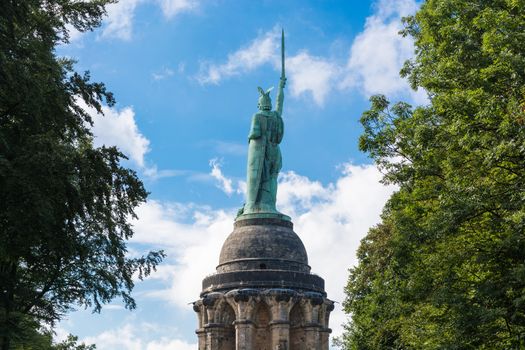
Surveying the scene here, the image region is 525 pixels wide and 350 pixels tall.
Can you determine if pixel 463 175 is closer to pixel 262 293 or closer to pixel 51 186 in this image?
pixel 51 186

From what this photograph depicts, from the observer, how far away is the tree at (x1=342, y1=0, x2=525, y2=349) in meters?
13.0

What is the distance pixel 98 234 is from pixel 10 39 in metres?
3.85

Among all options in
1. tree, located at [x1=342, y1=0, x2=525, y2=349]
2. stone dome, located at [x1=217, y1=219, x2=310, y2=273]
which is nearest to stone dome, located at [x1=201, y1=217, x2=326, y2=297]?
stone dome, located at [x1=217, y1=219, x2=310, y2=273]

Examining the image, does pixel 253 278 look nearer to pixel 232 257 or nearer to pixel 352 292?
pixel 232 257

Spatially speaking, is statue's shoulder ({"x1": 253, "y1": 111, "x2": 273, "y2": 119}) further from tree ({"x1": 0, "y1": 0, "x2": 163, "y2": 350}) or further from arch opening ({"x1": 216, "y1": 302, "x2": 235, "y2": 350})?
tree ({"x1": 0, "y1": 0, "x2": 163, "y2": 350})

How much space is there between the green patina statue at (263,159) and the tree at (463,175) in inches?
735

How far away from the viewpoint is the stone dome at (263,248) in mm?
32981

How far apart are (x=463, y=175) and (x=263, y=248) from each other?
1964 centimetres

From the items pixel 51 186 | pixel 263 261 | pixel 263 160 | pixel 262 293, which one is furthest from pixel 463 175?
pixel 263 160

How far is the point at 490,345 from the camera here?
14.3 m

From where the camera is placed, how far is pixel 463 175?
14.2m

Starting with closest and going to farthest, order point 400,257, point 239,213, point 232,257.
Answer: point 400,257 → point 232,257 → point 239,213

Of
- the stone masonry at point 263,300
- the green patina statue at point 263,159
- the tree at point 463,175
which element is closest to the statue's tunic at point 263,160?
the green patina statue at point 263,159

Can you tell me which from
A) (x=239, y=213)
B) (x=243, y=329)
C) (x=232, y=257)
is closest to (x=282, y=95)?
(x=239, y=213)
